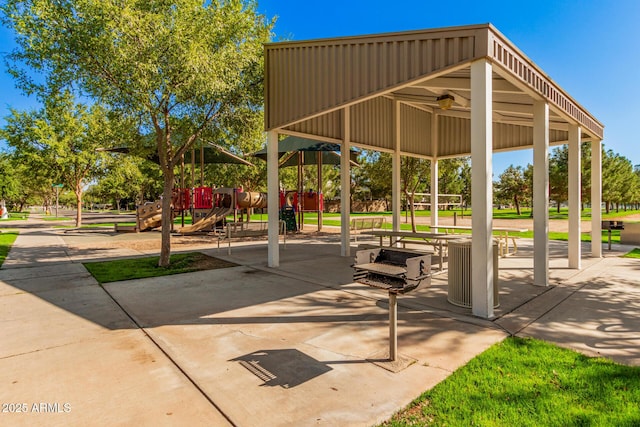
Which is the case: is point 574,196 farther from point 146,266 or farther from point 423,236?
point 146,266

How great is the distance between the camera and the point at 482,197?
4.40 meters

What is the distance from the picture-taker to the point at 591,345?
3.47 m

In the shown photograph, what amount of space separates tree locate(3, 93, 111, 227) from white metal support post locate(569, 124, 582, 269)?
22969 mm

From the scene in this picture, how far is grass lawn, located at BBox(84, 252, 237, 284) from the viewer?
7258 millimetres

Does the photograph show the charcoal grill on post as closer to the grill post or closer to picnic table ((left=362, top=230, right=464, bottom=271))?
the grill post

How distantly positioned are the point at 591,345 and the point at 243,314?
4.08 m

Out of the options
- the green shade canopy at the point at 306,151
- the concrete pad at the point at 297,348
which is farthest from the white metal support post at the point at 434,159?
the concrete pad at the point at 297,348

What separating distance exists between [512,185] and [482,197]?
46313mm

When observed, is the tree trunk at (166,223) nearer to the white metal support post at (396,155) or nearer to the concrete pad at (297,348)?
the concrete pad at (297,348)

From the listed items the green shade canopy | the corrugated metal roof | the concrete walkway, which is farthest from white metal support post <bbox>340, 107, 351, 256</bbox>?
the concrete walkway

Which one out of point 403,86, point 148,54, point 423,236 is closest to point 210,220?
point 148,54

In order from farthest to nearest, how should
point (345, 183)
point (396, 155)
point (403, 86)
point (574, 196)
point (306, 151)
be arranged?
1. point (306, 151)
2. point (396, 155)
3. point (345, 183)
4. point (574, 196)
5. point (403, 86)

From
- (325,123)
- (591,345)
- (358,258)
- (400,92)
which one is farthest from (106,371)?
(400,92)

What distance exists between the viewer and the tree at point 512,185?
43.4 m
